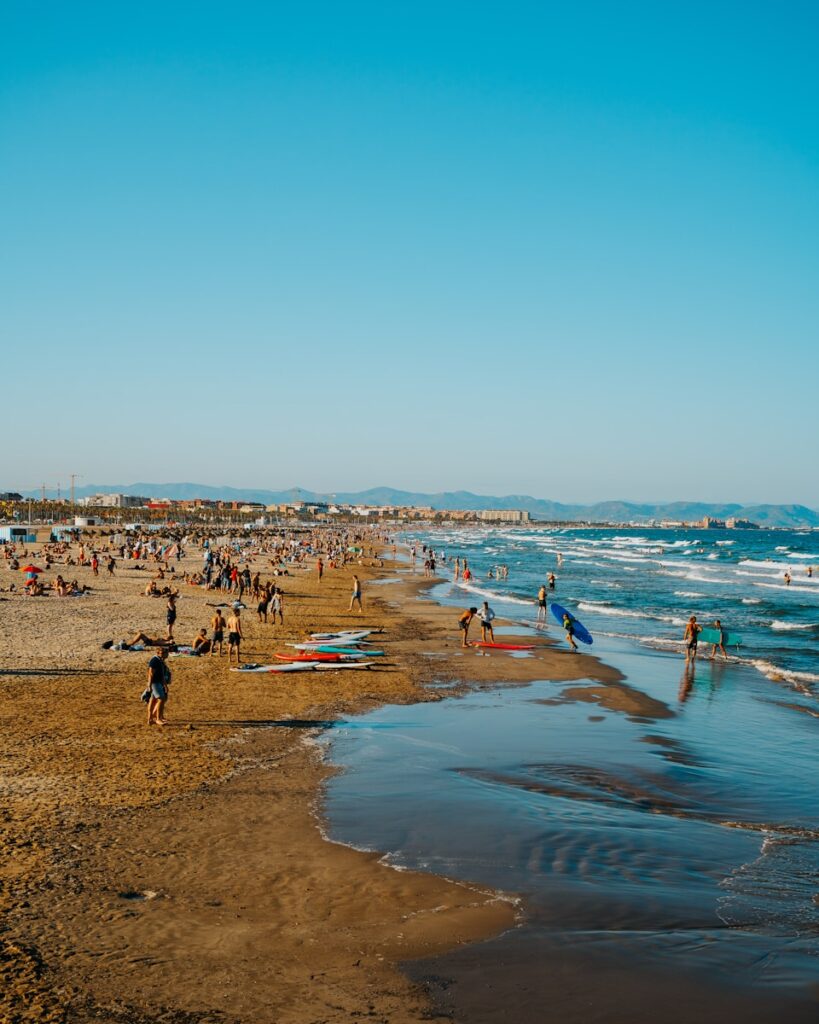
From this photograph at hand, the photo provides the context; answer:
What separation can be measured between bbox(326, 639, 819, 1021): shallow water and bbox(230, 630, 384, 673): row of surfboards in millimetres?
4393

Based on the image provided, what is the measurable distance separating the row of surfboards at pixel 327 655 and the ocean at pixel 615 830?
3.97m

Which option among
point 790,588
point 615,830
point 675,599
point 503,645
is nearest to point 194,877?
point 615,830

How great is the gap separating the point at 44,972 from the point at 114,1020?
0.90 metres

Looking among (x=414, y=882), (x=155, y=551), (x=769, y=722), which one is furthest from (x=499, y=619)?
(x=155, y=551)

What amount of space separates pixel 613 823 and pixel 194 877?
5.20m

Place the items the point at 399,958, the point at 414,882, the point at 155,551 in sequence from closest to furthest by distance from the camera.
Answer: the point at 399,958 < the point at 414,882 < the point at 155,551

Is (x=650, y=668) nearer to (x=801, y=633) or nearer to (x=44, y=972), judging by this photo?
(x=801, y=633)

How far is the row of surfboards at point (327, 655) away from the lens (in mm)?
20234

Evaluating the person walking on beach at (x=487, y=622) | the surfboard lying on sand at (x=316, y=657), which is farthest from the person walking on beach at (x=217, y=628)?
the person walking on beach at (x=487, y=622)

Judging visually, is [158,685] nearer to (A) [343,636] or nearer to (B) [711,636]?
(A) [343,636]

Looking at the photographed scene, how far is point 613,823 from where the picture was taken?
404 inches

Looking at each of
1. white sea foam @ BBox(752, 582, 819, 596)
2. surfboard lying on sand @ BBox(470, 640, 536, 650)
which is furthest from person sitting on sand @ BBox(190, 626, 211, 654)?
white sea foam @ BBox(752, 582, 819, 596)

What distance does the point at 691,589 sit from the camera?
167 feet

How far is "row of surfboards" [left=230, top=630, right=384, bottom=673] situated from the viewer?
20.2 m
